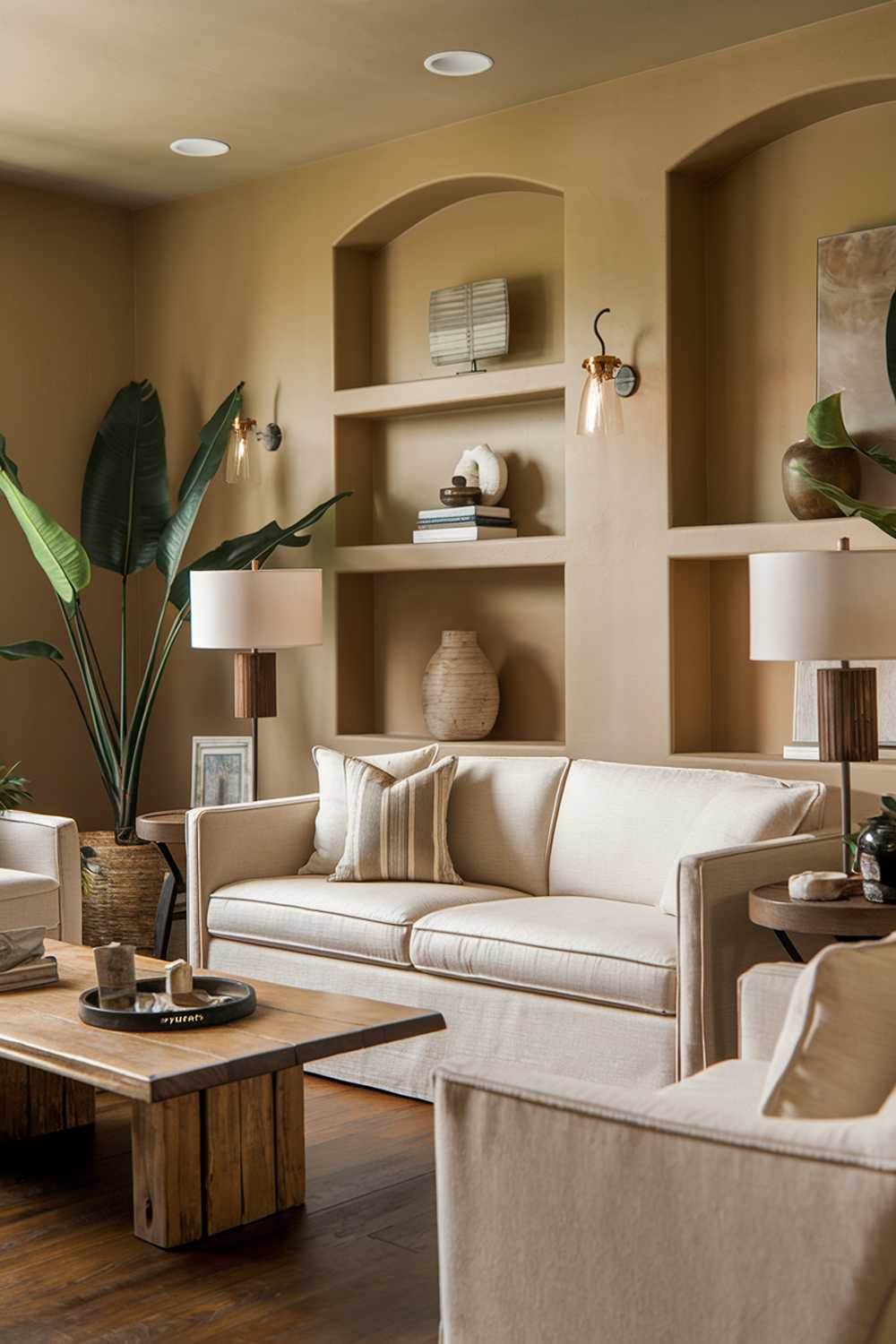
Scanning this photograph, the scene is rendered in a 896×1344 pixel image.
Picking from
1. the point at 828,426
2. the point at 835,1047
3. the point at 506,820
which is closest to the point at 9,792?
the point at 506,820

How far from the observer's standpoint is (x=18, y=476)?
5.71 m

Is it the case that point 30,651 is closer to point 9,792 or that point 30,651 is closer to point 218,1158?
point 9,792

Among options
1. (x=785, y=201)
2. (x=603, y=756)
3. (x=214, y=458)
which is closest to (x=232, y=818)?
(x=603, y=756)

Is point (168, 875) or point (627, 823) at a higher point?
point (627, 823)

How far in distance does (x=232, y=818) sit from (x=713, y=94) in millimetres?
2560

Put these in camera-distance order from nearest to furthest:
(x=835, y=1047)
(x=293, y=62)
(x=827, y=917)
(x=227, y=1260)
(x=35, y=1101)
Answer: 1. (x=835, y=1047)
2. (x=227, y=1260)
3. (x=827, y=917)
4. (x=35, y=1101)
5. (x=293, y=62)

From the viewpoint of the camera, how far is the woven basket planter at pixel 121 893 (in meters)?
5.27

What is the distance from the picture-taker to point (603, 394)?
4555 millimetres

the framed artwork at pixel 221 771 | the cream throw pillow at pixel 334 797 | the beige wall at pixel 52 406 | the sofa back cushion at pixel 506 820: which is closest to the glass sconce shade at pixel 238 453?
the beige wall at pixel 52 406

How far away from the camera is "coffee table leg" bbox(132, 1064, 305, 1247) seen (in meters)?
2.84

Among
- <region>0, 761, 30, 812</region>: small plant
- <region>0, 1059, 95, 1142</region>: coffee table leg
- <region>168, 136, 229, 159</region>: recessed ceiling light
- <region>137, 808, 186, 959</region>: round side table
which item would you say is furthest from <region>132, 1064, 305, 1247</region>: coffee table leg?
<region>168, 136, 229, 159</region>: recessed ceiling light

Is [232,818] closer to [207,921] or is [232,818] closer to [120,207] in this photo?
[207,921]

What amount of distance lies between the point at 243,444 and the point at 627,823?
2.27 meters

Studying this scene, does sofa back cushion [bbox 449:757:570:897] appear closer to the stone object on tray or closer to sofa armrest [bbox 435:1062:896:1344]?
the stone object on tray
